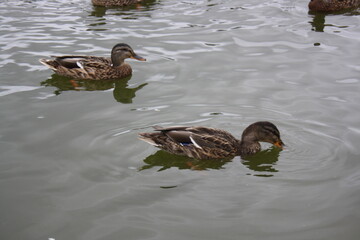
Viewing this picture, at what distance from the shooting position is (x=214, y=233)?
5691 mm

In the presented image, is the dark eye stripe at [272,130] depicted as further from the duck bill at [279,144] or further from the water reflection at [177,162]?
the water reflection at [177,162]

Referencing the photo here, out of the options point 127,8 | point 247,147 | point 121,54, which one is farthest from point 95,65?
point 127,8

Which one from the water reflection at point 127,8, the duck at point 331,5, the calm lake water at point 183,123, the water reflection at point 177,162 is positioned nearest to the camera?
the calm lake water at point 183,123

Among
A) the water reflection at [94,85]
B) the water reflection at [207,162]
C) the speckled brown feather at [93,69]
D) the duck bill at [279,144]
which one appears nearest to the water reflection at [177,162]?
the water reflection at [207,162]

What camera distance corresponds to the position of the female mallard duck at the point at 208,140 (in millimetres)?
7340

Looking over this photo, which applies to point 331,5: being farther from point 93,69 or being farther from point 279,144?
point 279,144

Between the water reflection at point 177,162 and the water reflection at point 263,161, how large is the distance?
12.1 inches

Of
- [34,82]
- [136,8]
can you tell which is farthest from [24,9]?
[34,82]

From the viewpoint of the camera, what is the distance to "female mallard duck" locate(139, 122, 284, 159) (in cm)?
734

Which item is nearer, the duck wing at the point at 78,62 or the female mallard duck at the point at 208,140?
the female mallard duck at the point at 208,140

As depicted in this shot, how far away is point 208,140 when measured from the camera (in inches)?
290

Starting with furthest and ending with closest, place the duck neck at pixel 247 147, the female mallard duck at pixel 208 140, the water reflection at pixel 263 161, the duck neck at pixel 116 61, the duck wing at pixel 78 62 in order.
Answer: the duck neck at pixel 116 61
the duck wing at pixel 78 62
the duck neck at pixel 247 147
the female mallard duck at pixel 208 140
the water reflection at pixel 263 161

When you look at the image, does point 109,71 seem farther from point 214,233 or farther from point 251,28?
point 214,233

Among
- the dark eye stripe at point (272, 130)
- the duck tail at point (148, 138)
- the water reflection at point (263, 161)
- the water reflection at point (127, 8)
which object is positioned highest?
the water reflection at point (127, 8)
